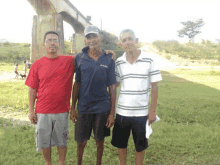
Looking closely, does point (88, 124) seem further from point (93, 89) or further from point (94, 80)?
point (94, 80)

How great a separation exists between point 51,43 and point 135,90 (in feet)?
3.77

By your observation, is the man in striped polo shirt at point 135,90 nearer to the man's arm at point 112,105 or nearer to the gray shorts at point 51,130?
the man's arm at point 112,105

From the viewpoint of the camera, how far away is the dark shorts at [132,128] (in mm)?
2396

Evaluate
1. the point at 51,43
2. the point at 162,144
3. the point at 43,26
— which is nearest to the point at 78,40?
the point at 43,26

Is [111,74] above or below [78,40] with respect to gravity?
below

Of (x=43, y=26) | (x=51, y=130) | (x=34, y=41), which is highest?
(x=43, y=26)

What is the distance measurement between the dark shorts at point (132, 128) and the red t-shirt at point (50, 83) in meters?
0.71

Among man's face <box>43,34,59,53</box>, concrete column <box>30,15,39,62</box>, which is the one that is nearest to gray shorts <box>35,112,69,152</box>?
man's face <box>43,34,59,53</box>

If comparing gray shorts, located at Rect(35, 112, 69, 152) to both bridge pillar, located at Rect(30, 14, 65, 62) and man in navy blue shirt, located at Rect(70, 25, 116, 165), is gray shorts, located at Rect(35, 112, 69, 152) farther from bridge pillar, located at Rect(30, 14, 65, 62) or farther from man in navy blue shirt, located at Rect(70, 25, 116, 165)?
bridge pillar, located at Rect(30, 14, 65, 62)

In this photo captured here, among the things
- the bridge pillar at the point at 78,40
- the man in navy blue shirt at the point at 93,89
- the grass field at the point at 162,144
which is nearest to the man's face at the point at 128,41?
the man in navy blue shirt at the point at 93,89

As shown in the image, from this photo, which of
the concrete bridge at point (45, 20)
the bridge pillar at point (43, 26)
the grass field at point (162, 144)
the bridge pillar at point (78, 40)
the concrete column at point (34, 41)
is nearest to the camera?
the grass field at point (162, 144)

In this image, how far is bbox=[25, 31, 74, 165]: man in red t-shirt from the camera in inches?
92.2

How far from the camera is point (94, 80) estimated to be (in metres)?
2.36

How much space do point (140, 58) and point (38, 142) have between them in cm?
155
